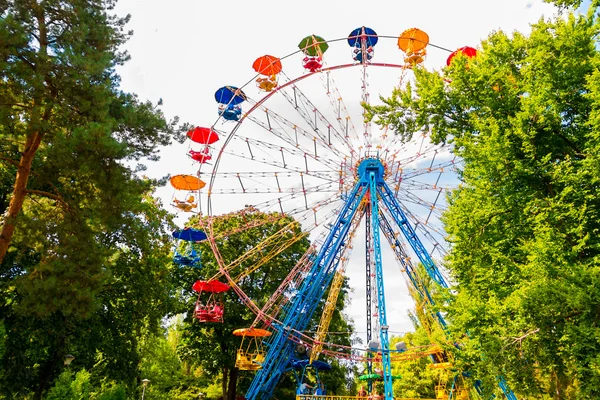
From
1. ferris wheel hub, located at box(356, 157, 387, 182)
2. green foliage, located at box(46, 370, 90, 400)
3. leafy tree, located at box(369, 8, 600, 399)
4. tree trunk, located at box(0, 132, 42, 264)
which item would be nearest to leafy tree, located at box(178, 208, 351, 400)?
ferris wheel hub, located at box(356, 157, 387, 182)

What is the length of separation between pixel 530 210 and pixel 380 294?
28.7ft

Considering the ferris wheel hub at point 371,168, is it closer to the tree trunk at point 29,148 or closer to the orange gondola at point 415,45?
the orange gondola at point 415,45

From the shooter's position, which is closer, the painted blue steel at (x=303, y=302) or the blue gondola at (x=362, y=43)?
the painted blue steel at (x=303, y=302)

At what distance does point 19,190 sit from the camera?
36.4ft

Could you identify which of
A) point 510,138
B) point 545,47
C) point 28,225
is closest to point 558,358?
point 510,138

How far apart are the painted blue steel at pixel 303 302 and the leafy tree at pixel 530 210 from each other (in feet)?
27.2

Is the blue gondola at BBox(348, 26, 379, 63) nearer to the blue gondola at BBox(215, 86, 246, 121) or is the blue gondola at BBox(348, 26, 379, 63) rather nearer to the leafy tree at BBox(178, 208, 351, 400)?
the blue gondola at BBox(215, 86, 246, 121)

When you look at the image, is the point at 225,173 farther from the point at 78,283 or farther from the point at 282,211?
the point at 78,283

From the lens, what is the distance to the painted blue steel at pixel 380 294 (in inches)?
637

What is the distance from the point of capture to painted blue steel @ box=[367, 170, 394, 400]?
1619 cm

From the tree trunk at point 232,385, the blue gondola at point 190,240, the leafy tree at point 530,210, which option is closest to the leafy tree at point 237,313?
the tree trunk at point 232,385

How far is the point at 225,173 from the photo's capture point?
20.5m

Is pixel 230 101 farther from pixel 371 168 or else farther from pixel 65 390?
pixel 65 390

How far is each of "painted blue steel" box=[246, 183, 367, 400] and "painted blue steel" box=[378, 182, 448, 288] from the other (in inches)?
36.4
